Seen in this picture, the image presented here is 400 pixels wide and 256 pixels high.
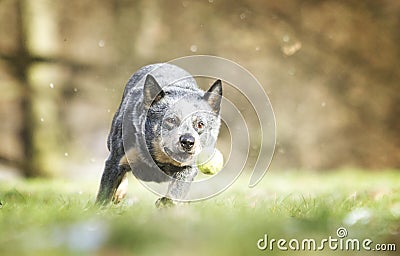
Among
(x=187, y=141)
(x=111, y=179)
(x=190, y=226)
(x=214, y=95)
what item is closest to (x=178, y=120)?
(x=187, y=141)

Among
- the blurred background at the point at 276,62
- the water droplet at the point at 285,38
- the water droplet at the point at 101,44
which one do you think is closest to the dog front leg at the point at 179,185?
the blurred background at the point at 276,62

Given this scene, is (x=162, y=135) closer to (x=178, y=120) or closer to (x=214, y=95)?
(x=178, y=120)

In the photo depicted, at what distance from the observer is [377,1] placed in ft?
26.7

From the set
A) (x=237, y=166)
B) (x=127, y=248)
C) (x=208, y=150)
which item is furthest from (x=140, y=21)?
(x=127, y=248)

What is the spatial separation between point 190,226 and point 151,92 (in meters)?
1.28

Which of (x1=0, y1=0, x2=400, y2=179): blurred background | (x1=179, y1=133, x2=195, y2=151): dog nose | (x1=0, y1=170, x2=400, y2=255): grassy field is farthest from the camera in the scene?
(x1=0, y1=0, x2=400, y2=179): blurred background

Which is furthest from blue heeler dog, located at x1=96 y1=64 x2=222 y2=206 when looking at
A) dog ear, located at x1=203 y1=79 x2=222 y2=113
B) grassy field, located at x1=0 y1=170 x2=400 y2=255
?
grassy field, located at x1=0 y1=170 x2=400 y2=255

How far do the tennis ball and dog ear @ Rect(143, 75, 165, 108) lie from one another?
393mm

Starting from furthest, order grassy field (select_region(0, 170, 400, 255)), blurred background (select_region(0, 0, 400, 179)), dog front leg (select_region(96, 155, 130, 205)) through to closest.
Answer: blurred background (select_region(0, 0, 400, 179)), dog front leg (select_region(96, 155, 130, 205)), grassy field (select_region(0, 170, 400, 255))

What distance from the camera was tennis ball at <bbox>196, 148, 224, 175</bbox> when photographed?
12.2ft

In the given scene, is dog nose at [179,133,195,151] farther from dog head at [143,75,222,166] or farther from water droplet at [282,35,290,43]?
water droplet at [282,35,290,43]

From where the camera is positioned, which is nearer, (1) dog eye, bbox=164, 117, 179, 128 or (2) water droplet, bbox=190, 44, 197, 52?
(1) dog eye, bbox=164, 117, 179, 128

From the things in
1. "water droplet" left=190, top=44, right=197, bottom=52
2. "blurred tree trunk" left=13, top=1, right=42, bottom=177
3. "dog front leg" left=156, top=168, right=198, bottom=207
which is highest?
"water droplet" left=190, top=44, right=197, bottom=52

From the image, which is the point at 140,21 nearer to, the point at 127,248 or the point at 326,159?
the point at 326,159
